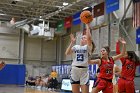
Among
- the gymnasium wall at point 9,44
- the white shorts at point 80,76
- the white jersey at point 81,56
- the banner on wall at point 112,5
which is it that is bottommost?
the white shorts at point 80,76

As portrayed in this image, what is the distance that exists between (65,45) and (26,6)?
22.4ft

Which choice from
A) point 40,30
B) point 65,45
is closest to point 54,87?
point 40,30

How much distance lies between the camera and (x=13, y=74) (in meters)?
22.8

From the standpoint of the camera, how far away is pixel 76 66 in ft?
19.5

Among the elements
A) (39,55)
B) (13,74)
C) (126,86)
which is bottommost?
(13,74)

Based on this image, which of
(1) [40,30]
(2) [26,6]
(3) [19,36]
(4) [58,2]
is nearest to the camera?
(4) [58,2]

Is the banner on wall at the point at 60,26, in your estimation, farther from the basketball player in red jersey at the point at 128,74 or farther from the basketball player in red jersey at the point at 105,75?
the basketball player in red jersey at the point at 105,75

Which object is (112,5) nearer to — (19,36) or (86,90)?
(86,90)

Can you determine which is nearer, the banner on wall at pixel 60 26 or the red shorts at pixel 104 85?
the red shorts at pixel 104 85

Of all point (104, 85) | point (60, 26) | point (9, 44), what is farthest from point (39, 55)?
point (104, 85)

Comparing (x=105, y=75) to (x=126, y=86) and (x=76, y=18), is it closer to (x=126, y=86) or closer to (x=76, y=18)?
(x=126, y=86)

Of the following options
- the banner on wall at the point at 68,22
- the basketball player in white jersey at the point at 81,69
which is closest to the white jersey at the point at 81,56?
the basketball player in white jersey at the point at 81,69

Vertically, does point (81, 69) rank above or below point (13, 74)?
above

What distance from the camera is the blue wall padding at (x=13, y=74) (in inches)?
891
